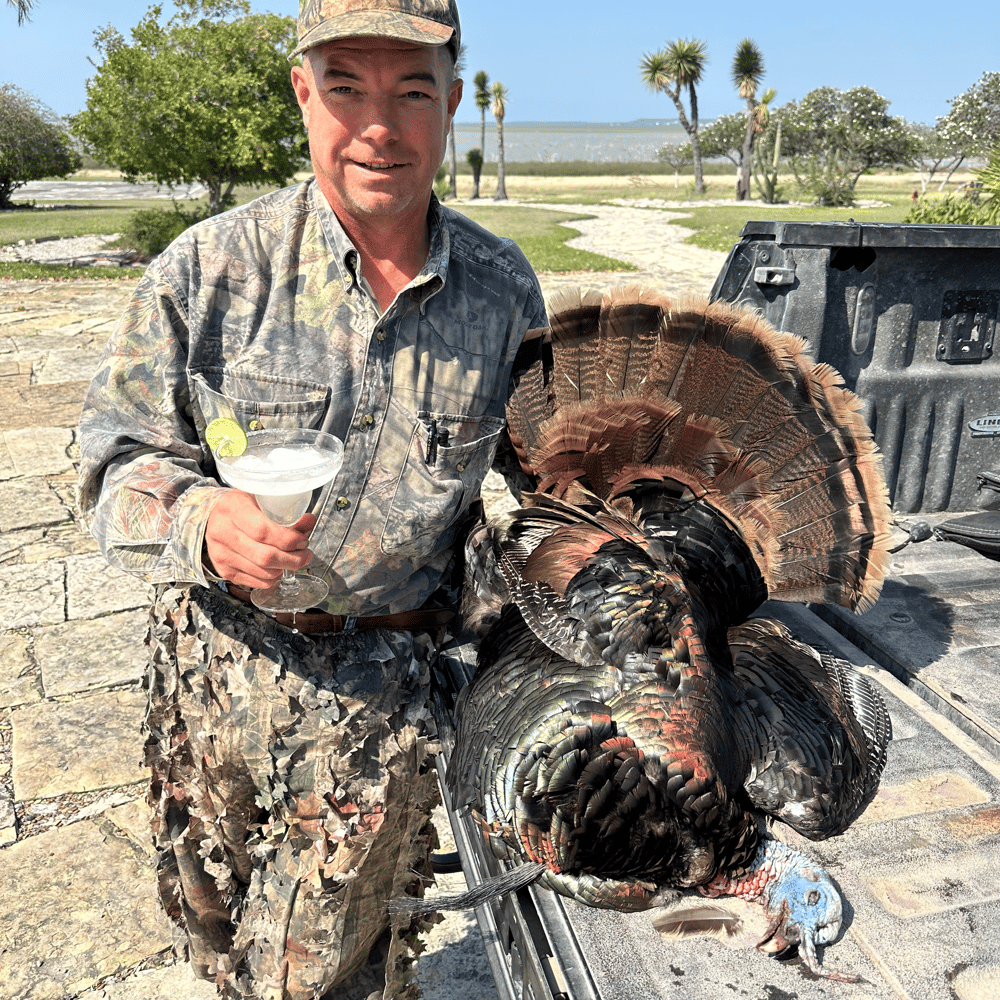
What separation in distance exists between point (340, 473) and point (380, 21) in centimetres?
92

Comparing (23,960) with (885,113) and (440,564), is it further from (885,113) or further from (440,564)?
(885,113)

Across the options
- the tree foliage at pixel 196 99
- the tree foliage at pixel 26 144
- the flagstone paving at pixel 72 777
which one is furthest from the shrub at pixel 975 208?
the tree foliage at pixel 26 144

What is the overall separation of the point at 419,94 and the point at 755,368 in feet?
3.12

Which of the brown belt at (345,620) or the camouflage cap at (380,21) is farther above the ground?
the camouflage cap at (380,21)

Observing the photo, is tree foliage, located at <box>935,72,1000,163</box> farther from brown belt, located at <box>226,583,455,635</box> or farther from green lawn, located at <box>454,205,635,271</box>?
brown belt, located at <box>226,583,455,635</box>

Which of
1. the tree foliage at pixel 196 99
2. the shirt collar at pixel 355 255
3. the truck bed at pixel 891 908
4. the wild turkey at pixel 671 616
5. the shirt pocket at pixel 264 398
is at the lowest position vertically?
the truck bed at pixel 891 908

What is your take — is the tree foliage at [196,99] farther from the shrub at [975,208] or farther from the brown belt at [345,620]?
the brown belt at [345,620]

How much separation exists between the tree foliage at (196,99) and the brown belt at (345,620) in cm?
1869

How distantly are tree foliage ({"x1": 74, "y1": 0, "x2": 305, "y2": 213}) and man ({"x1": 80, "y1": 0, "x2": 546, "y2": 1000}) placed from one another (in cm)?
1846

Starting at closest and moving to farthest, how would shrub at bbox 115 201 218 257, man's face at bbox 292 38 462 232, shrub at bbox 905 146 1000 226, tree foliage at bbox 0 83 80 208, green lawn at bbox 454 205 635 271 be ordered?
man's face at bbox 292 38 462 232 < shrub at bbox 905 146 1000 226 < green lawn at bbox 454 205 635 271 < shrub at bbox 115 201 218 257 < tree foliage at bbox 0 83 80 208

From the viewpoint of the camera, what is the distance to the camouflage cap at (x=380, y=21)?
175 cm

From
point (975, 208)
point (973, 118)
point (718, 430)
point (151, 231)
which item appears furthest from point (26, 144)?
point (973, 118)

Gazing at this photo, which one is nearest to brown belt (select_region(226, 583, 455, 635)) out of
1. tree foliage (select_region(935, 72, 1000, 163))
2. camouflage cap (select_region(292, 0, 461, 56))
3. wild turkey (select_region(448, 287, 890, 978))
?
wild turkey (select_region(448, 287, 890, 978))

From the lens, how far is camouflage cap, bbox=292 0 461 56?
1.75m
